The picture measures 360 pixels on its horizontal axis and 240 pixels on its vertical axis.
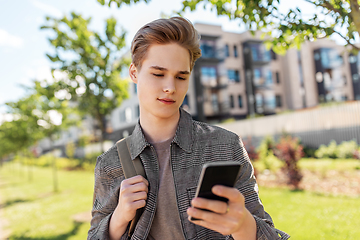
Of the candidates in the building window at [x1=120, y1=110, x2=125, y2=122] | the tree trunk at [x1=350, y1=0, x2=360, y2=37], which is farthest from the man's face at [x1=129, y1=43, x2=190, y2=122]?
the building window at [x1=120, y1=110, x2=125, y2=122]

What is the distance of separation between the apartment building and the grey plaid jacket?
84.2 ft

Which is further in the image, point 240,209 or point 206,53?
point 206,53

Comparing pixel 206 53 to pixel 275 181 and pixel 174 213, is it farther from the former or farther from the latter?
pixel 174 213

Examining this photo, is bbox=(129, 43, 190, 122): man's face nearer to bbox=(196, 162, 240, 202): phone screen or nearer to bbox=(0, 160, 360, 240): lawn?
bbox=(196, 162, 240, 202): phone screen

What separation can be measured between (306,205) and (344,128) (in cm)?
1066

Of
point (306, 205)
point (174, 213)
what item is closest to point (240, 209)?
point (174, 213)

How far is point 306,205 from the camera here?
6633 mm

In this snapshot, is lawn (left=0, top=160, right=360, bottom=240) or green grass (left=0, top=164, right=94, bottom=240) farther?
green grass (left=0, top=164, right=94, bottom=240)

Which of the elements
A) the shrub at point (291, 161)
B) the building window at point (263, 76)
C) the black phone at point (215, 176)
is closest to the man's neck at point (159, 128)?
the black phone at point (215, 176)

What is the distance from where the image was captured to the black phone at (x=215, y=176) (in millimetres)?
1000

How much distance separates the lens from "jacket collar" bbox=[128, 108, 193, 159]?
167 centimetres

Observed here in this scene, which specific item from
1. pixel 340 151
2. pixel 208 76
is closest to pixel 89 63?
pixel 340 151

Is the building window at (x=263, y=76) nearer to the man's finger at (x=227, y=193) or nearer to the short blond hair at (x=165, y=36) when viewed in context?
the short blond hair at (x=165, y=36)

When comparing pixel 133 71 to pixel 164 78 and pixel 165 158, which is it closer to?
pixel 164 78
